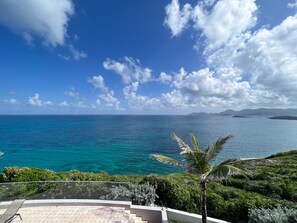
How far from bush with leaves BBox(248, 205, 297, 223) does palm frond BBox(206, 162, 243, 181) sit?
2.88 metres

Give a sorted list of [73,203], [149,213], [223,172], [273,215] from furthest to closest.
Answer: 1. [73,203]
2. [149,213]
3. [273,215]
4. [223,172]

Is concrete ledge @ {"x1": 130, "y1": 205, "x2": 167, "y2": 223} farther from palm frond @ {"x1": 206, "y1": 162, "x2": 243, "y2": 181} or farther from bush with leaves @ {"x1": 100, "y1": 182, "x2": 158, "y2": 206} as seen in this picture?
palm frond @ {"x1": 206, "y1": 162, "x2": 243, "y2": 181}

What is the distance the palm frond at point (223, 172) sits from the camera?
679 cm

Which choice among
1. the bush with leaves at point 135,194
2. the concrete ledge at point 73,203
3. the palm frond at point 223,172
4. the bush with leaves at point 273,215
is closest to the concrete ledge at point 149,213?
the concrete ledge at point 73,203

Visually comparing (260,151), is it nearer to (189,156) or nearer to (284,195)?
(284,195)

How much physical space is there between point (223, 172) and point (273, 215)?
10.4 ft

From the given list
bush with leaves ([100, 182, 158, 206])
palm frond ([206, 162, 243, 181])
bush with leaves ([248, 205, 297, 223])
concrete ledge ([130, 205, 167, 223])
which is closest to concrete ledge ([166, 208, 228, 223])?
concrete ledge ([130, 205, 167, 223])

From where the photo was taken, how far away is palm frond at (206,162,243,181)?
679 cm

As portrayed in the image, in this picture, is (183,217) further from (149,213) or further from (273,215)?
(273,215)

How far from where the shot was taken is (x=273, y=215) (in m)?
7.71

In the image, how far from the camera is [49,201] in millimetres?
9508

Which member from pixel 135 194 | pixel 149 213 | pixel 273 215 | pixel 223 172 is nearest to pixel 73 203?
pixel 135 194

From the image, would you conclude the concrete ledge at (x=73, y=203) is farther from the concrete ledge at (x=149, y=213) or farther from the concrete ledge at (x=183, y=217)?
the concrete ledge at (x=183, y=217)

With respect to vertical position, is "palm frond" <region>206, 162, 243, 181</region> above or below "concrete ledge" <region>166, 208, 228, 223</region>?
above
